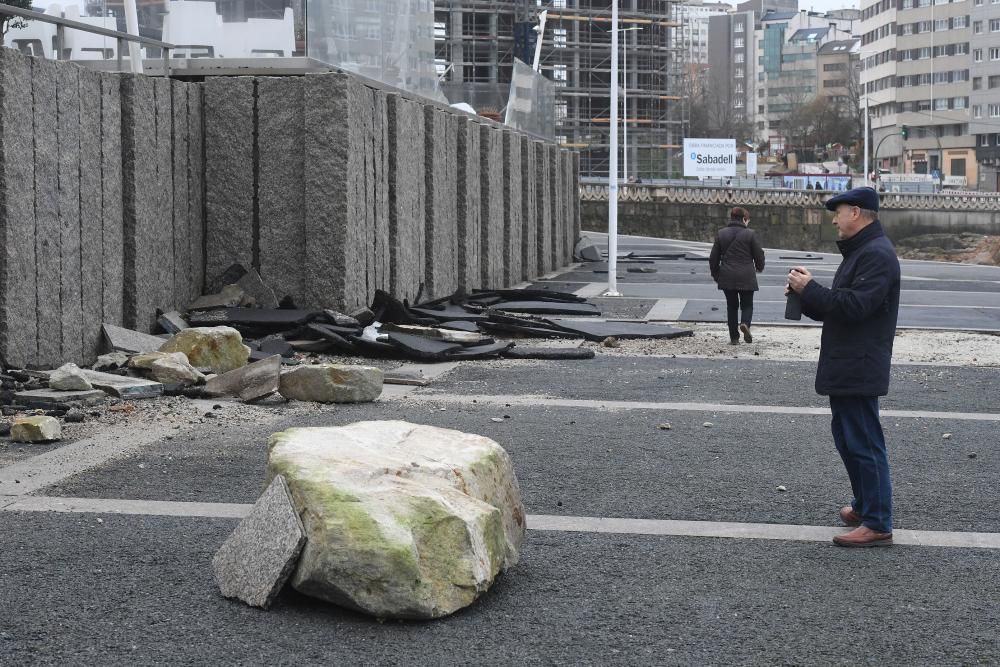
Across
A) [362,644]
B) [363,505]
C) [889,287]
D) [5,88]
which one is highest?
[5,88]

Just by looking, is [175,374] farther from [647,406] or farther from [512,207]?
[512,207]

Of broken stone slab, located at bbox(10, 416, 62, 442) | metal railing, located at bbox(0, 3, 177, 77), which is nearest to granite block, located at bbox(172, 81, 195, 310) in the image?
metal railing, located at bbox(0, 3, 177, 77)

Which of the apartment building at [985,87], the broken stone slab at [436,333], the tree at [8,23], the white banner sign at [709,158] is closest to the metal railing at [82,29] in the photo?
the tree at [8,23]

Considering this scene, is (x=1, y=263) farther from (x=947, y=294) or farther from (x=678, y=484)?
(x=947, y=294)

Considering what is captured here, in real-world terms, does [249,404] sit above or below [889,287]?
below

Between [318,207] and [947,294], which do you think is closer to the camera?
[318,207]

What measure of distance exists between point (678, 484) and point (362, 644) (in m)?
3.45

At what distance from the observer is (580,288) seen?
1099 inches

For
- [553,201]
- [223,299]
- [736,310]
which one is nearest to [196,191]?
[223,299]

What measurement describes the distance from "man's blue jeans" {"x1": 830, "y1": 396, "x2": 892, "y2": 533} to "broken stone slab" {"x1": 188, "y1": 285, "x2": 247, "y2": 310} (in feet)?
34.5

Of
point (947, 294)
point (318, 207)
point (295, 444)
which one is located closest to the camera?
point (295, 444)

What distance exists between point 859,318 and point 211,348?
7768 mm

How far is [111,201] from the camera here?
1409cm

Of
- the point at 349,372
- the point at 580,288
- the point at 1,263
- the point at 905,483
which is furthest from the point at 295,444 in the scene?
the point at 580,288
